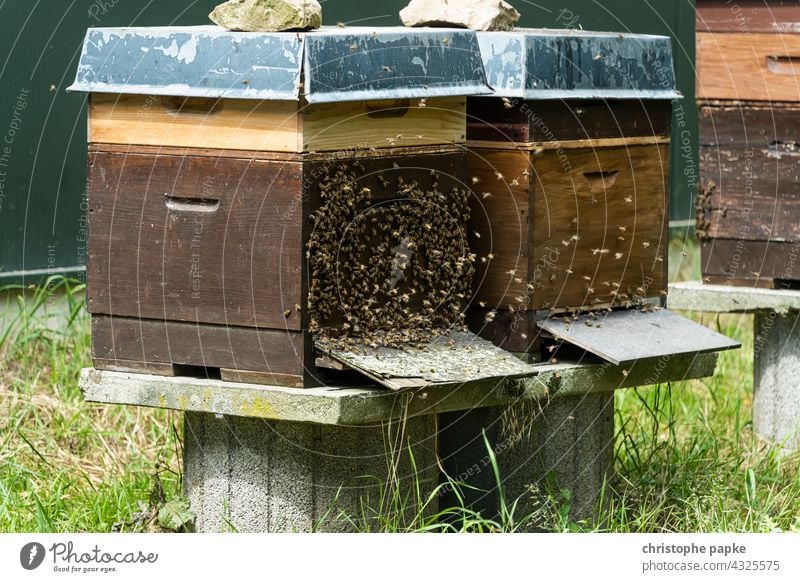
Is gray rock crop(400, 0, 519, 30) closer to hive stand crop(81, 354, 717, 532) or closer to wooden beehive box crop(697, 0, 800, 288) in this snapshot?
hive stand crop(81, 354, 717, 532)

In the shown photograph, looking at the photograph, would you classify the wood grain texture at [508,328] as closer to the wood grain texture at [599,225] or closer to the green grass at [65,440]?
the wood grain texture at [599,225]

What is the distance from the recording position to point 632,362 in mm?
4293

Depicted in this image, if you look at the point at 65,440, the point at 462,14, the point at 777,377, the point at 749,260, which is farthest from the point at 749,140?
the point at 65,440

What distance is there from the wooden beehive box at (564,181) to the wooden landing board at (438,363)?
0.18 metres

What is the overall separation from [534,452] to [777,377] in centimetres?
179

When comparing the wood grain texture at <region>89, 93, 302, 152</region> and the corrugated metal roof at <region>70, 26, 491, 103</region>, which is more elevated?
the corrugated metal roof at <region>70, 26, 491, 103</region>

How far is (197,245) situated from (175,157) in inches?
9.9

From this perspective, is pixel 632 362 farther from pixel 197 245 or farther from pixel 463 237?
pixel 197 245

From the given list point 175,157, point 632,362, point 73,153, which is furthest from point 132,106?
point 73,153

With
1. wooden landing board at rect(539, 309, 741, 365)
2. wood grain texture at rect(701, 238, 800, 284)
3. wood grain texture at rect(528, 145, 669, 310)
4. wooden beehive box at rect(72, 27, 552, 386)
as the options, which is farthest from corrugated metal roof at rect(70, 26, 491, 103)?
wood grain texture at rect(701, 238, 800, 284)

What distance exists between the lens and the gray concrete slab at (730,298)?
5.47 metres

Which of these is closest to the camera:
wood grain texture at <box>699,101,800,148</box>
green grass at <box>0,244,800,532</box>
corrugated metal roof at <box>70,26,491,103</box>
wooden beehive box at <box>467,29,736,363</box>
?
corrugated metal roof at <box>70,26,491,103</box>

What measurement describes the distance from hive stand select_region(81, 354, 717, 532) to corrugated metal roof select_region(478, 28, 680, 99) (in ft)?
2.82

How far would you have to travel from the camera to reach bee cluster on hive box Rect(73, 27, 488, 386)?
3.58 metres
